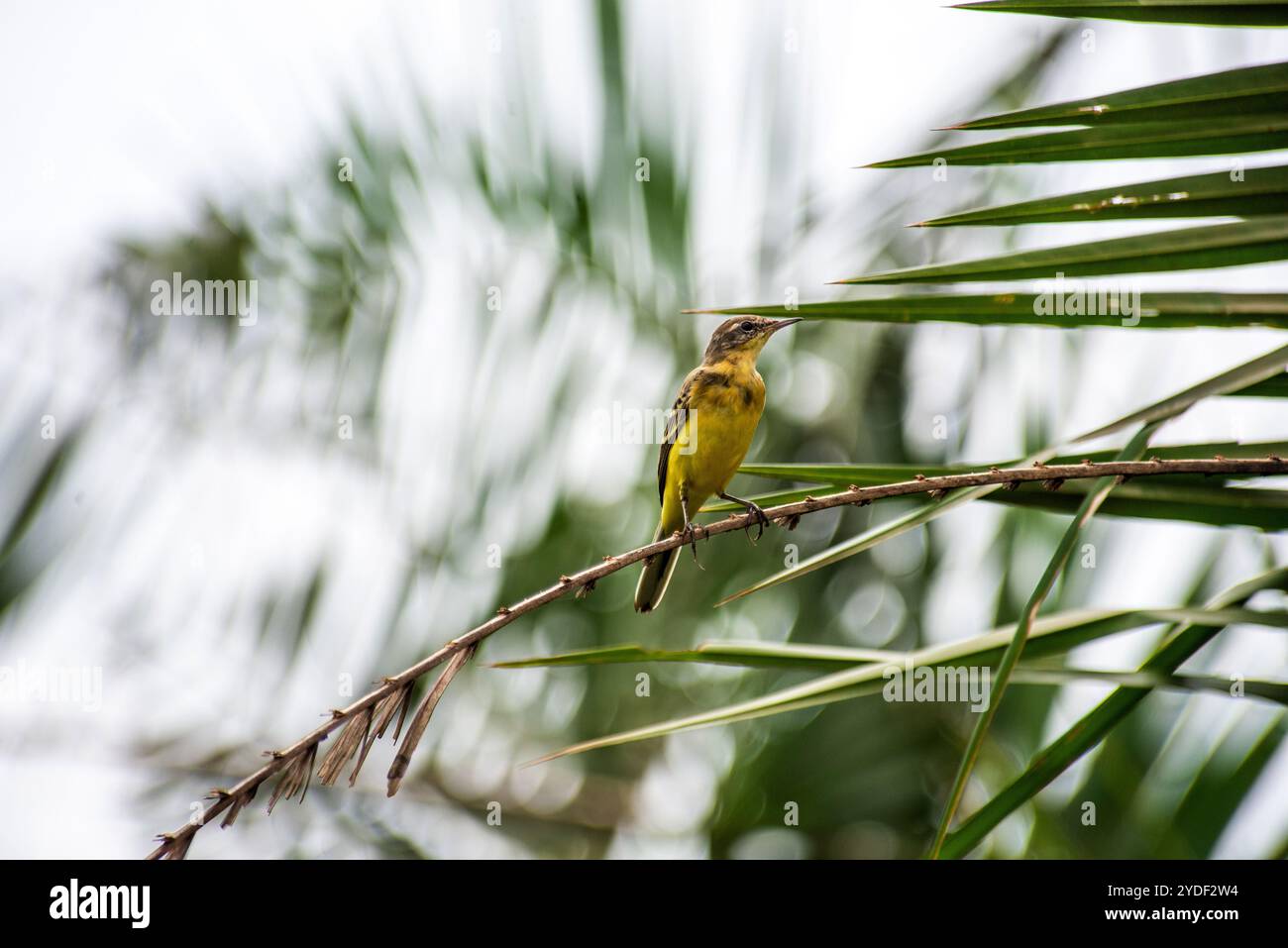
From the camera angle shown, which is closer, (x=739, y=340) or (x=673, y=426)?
(x=673, y=426)

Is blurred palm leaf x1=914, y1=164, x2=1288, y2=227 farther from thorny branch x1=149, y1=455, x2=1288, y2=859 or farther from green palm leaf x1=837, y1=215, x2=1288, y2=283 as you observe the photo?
thorny branch x1=149, y1=455, x2=1288, y2=859

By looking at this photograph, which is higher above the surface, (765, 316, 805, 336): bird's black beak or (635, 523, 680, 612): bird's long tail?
(765, 316, 805, 336): bird's black beak

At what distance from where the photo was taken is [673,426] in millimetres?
4461

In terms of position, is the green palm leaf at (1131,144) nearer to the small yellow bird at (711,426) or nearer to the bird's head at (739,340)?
the small yellow bird at (711,426)

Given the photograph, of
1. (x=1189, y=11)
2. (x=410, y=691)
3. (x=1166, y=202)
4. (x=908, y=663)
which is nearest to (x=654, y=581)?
(x=908, y=663)

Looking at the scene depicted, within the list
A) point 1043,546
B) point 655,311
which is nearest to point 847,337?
point 655,311

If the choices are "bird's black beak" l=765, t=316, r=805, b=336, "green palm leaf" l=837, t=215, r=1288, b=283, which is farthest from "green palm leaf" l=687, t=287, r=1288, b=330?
"bird's black beak" l=765, t=316, r=805, b=336

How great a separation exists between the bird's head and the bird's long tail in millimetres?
956

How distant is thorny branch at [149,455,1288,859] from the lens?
52.1 inches

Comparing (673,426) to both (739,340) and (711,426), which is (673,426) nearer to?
(711,426)

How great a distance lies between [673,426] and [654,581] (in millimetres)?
744

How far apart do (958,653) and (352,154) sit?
2.89m

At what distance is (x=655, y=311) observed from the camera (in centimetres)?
378
